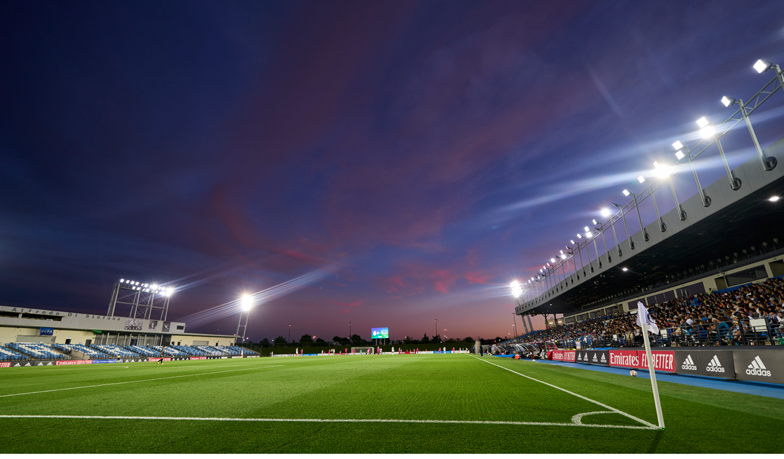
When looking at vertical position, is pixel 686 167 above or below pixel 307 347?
above

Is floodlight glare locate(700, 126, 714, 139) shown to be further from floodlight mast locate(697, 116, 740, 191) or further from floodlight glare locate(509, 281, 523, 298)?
floodlight glare locate(509, 281, 523, 298)

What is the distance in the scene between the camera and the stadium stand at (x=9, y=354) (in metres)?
36.8

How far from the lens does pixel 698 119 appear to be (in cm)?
1841

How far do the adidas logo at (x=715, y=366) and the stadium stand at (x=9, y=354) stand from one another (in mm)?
59386

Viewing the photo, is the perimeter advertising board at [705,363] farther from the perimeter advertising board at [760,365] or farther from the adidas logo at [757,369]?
the adidas logo at [757,369]

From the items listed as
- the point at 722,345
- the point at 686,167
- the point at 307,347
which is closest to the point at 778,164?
the point at 686,167

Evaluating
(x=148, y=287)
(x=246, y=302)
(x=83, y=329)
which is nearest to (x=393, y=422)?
(x=83, y=329)

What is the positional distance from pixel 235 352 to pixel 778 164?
264ft

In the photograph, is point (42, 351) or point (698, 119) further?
point (42, 351)

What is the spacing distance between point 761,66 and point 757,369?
45.1 ft

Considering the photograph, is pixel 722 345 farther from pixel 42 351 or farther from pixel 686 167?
pixel 42 351

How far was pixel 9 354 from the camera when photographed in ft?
125

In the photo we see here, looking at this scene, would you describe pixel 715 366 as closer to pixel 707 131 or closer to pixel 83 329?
pixel 707 131

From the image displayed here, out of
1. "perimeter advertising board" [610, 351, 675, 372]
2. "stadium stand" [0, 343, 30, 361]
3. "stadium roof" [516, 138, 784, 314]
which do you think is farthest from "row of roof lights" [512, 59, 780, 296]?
"stadium stand" [0, 343, 30, 361]
